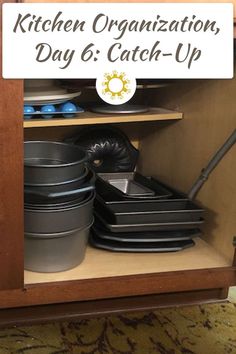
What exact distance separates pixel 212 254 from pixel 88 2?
64cm

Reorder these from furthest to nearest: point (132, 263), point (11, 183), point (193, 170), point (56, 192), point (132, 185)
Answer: point (132, 185) < point (193, 170) < point (132, 263) < point (56, 192) < point (11, 183)

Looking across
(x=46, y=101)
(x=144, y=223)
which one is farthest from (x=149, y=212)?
(x=46, y=101)

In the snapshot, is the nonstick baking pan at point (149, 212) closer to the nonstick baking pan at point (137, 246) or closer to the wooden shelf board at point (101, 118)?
the nonstick baking pan at point (137, 246)

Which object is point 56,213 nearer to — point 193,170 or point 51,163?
point 51,163

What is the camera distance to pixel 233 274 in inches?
41.6

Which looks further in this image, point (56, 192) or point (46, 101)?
point (46, 101)

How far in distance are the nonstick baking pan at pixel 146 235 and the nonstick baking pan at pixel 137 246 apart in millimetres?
13

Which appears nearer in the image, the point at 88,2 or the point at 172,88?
the point at 88,2

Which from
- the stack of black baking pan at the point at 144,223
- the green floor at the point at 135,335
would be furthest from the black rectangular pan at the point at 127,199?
the green floor at the point at 135,335

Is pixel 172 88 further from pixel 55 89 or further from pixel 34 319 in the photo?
pixel 34 319

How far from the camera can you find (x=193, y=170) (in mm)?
1204

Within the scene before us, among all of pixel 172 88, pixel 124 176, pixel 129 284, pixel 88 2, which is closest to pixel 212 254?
pixel 129 284

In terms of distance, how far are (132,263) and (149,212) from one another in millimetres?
124

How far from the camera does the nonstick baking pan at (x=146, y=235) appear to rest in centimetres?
110
